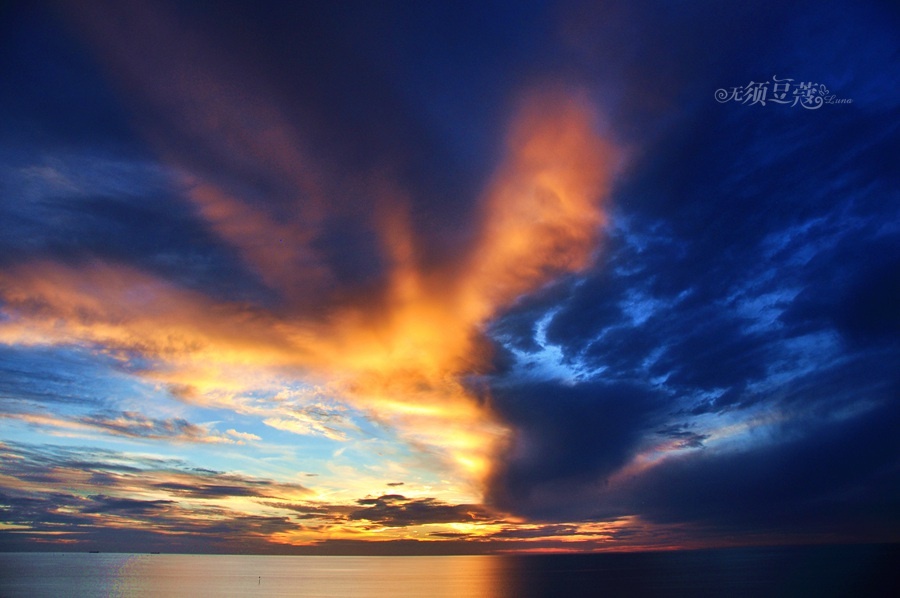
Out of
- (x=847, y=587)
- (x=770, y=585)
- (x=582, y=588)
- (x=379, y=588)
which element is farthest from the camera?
(x=379, y=588)

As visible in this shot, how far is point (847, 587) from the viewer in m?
128

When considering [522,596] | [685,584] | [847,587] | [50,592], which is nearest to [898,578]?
[847,587]

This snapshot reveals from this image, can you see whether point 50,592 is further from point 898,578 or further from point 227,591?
point 898,578

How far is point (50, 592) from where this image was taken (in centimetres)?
14712

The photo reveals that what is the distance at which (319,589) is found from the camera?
176 m

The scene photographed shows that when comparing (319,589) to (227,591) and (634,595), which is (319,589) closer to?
(227,591)

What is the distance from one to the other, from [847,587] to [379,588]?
430 ft

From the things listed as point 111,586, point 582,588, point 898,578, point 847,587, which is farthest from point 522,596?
point 111,586

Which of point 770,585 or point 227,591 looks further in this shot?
point 227,591

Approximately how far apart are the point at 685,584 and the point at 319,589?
380 ft

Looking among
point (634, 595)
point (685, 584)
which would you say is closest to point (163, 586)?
point (634, 595)

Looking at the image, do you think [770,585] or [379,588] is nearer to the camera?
[770,585]

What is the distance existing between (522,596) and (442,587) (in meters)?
48.8

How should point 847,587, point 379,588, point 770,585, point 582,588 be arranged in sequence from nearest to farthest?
point 847,587 < point 770,585 < point 582,588 < point 379,588
